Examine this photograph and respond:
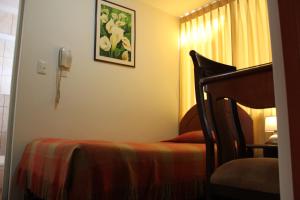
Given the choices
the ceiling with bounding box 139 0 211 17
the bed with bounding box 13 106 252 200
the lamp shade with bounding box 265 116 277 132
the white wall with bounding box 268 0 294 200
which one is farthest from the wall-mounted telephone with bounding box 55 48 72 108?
the white wall with bounding box 268 0 294 200

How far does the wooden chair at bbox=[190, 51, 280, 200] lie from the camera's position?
1009mm

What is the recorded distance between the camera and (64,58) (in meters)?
2.58

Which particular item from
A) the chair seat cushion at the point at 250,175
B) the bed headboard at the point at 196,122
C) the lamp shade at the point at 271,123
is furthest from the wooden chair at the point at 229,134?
the bed headboard at the point at 196,122

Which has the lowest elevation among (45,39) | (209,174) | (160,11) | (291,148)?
(209,174)

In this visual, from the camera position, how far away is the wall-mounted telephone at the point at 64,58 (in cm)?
258

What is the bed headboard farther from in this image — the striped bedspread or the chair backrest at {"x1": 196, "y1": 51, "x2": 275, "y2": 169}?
the chair backrest at {"x1": 196, "y1": 51, "x2": 275, "y2": 169}

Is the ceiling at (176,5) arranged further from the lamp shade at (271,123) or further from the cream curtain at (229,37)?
the lamp shade at (271,123)

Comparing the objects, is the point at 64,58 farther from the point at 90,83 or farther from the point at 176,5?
the point at 176,5

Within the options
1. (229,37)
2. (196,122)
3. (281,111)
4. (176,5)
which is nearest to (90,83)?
(196,122)

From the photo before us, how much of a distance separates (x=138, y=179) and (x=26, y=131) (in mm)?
1324

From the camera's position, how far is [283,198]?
1.66 feet

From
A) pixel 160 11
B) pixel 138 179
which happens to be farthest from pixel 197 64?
pixel 160 11

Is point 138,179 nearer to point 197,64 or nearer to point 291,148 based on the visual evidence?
point 197,64

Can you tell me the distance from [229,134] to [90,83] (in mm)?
1815
